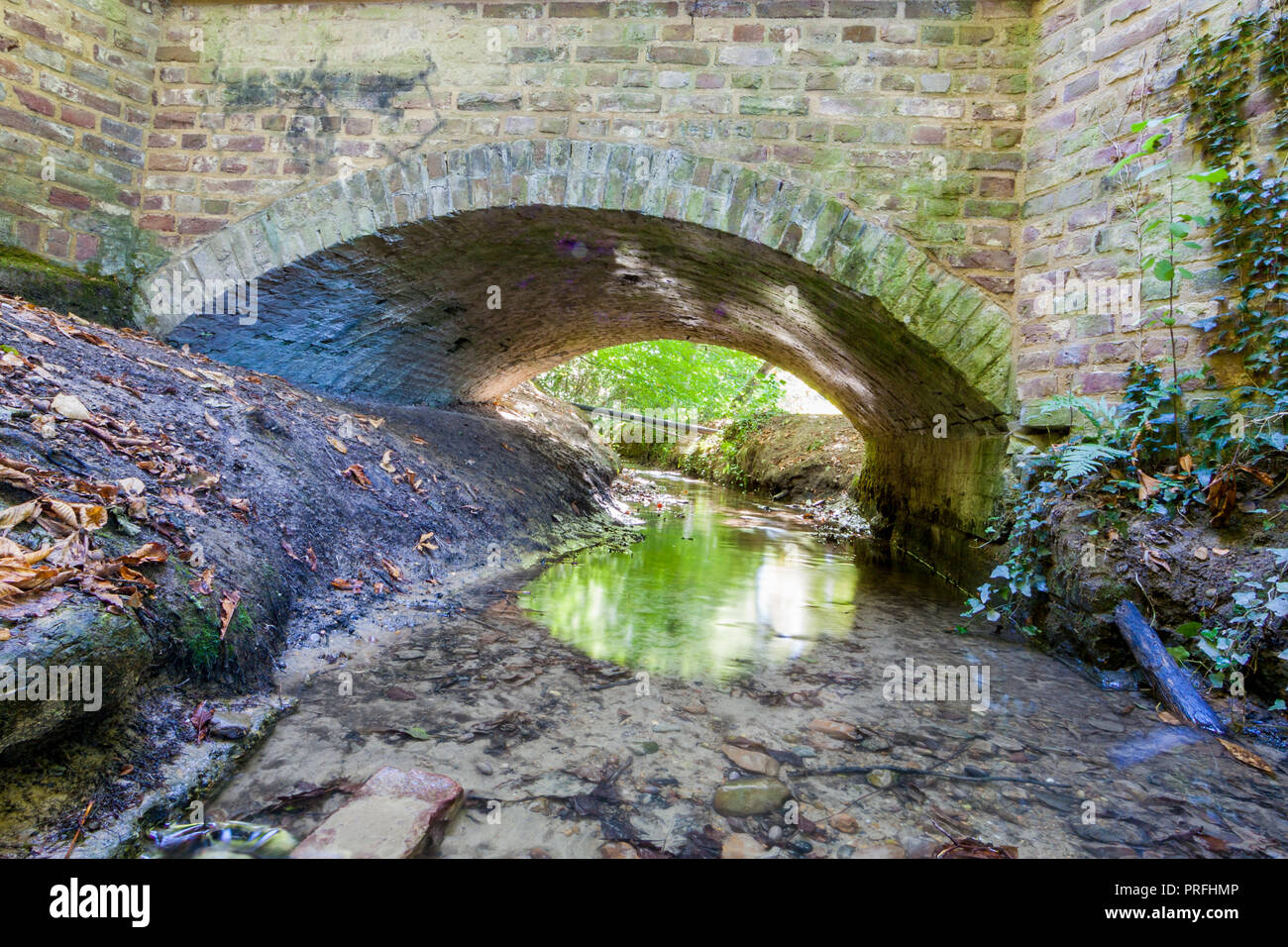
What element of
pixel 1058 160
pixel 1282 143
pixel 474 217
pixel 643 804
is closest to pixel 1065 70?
pixel 1058 160

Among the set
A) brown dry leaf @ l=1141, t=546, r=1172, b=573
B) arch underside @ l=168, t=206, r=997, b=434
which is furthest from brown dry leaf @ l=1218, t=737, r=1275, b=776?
arch underside @ l=168, t=206, r=997, b=434

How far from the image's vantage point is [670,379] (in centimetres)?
1298

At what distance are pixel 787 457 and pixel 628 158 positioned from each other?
30.2 ft

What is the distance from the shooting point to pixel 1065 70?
3.72 meters

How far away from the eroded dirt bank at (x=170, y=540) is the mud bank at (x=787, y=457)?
7.25 metres

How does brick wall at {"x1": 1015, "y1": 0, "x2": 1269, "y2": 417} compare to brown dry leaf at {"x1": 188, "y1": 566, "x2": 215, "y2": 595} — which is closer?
brown dry leaf at {"x1": 188, "y1": 566, "x2": 215, "y2": 595}

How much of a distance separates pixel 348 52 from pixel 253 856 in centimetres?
505

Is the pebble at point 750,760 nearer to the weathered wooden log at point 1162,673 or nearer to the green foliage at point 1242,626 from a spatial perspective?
the weathered wooden log at point 1162,673

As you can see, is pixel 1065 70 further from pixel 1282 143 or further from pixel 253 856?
pixel 253 856

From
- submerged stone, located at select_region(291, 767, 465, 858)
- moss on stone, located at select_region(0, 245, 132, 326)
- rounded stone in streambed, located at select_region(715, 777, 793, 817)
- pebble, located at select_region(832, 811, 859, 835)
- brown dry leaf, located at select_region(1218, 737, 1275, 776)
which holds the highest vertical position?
moss on stone, located at select_region(0, 245, 132, 326)

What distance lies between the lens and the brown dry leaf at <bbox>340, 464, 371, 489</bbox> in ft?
13.1

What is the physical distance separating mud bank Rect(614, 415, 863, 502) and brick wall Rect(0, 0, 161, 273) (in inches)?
378

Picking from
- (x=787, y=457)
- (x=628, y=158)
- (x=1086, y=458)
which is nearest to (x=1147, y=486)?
(x=1086, y=458)

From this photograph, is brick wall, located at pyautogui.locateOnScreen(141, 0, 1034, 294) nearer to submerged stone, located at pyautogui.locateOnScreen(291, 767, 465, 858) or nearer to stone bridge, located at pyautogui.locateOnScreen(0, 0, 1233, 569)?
stone bridge, located at pyautogui.locateOnScreen(0, 0, 1233, 569)
